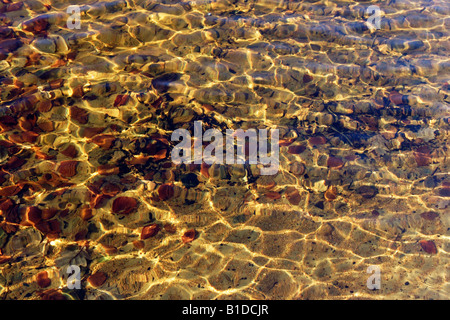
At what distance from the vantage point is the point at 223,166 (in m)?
5.38

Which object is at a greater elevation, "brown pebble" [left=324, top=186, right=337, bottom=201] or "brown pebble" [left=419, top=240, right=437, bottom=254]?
"brown pebble" [left=324, top=186, right=337, bottom=201]

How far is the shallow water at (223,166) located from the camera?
4.46 meters

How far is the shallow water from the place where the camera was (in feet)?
14.6

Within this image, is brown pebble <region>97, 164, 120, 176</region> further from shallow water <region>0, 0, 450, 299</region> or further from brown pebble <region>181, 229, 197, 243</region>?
brown pebble <region>181, 229, 197, 243</region>

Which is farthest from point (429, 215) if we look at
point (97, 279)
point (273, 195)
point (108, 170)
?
point (108, 170)

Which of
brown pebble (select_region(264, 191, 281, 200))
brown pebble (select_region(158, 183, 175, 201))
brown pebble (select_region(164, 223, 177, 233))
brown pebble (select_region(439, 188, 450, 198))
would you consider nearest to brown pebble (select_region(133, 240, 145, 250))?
brown pebble (select_region(164, 223, 177, 233))

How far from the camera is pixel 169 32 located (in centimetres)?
694

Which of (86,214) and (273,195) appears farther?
(273,195)

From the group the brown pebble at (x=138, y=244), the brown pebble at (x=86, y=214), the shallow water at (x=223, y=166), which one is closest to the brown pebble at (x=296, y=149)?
the shallow water at (x=223, y=166)

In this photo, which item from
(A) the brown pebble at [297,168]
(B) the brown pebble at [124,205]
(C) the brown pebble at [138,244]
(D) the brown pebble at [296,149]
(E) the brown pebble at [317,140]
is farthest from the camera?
(E) the brown pebble at [317,140]

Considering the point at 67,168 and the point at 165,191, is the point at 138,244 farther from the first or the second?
the point at 67,168

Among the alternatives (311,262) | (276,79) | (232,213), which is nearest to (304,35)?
(276,79)

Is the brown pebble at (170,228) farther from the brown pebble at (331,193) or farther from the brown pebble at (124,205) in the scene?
the brown pebble at (331,193)
